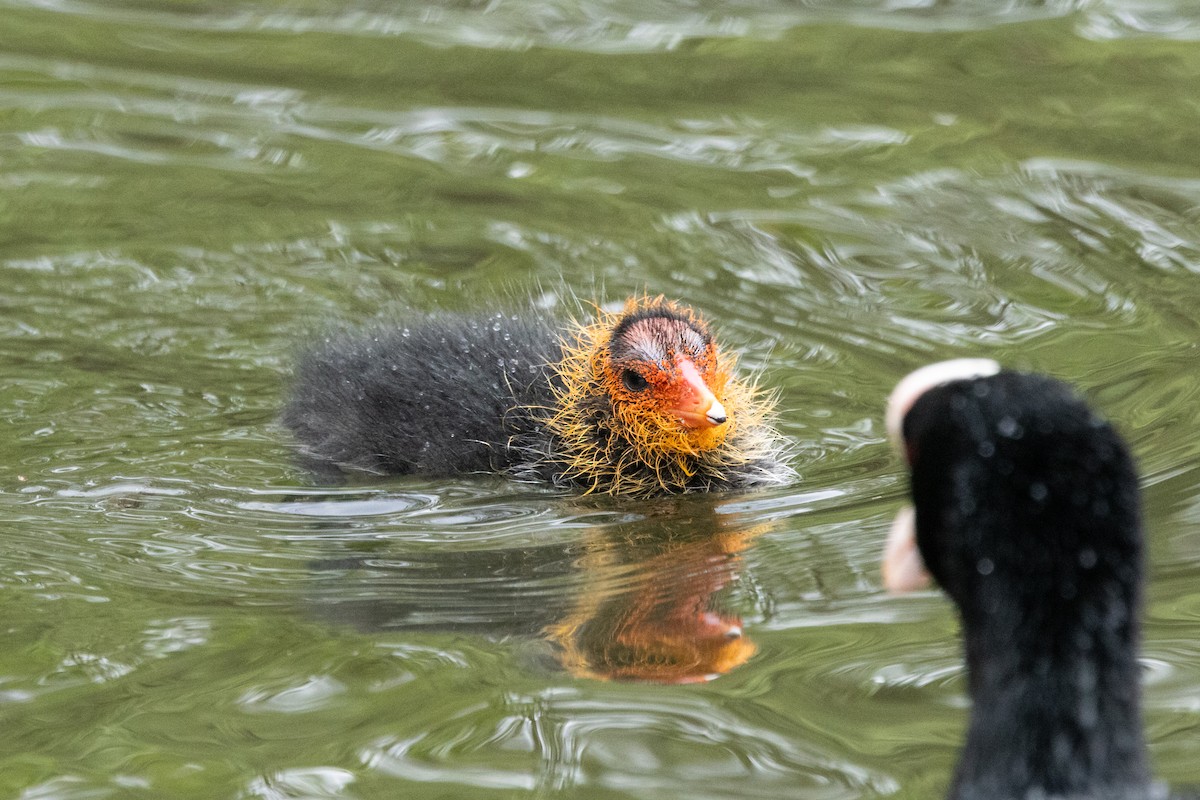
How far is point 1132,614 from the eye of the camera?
2.69m

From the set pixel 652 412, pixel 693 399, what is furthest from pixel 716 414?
pixel 652 412

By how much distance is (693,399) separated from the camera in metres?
5.20

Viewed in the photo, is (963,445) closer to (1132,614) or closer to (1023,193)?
(1132,614)

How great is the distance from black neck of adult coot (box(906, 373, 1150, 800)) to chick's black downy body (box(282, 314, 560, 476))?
291 centimetres

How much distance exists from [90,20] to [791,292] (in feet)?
15.6

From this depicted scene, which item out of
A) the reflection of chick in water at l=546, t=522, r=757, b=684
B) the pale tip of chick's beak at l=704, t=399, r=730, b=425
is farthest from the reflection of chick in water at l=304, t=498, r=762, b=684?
the pale tip of chick's beak at l=704, t=399, r=730, b=425

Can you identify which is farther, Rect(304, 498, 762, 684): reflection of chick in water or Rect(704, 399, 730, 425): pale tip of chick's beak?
Rect(704, 399, 730, 425): pale tip of chick's beak

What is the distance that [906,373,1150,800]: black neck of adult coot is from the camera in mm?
2627

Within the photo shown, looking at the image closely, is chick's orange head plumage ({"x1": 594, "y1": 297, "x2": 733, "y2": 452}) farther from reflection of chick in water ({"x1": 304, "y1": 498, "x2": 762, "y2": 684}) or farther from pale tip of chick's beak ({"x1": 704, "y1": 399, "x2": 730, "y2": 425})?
reflection of chick in water ({"x1": 304, "y1": 498, "x2": 762, "y2": 684})

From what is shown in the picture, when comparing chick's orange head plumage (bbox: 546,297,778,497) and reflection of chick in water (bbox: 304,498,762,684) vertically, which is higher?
chick's orange head plumage (bbox: 546,297,778,497)

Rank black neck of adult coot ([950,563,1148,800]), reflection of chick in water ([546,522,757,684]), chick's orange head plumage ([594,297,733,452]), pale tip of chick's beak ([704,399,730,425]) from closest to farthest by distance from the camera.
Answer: black neck of adult coot ([950,563,1148,800]) < reflection of chick in water ([546,522,757,684]) < pale tip of chick's beak ([704,399,730,425]) < chick's orange head plumage ([594,297,733,452])

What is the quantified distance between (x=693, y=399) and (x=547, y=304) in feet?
5.71

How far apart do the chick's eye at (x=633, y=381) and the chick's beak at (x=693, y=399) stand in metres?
0.14

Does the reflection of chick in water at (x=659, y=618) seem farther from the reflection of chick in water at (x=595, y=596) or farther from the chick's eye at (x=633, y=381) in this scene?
the chick's eye at (x=633, y=381)
